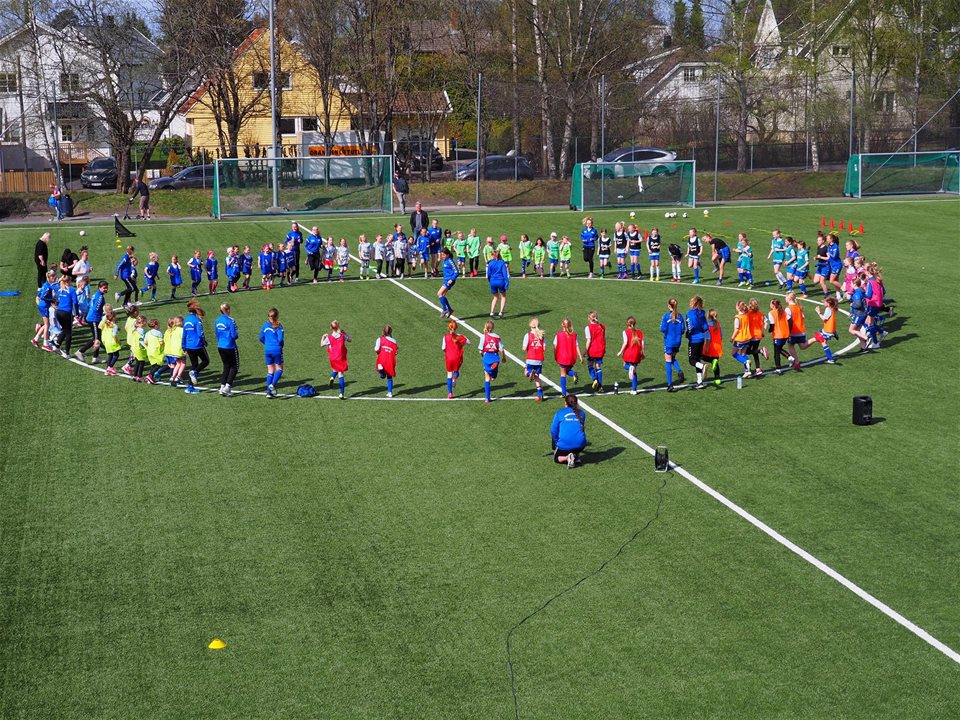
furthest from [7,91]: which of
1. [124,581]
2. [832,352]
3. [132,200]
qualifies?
[124,581]

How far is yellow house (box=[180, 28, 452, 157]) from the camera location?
66062mm

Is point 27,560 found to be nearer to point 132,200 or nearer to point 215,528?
point 215,528

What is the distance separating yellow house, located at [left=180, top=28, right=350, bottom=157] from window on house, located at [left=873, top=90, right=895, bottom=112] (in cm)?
2961

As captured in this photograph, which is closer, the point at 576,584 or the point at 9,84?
the point at 576,584

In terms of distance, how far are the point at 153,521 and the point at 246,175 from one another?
119 feet

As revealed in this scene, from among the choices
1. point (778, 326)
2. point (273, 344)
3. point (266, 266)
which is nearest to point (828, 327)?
point (778, 326)

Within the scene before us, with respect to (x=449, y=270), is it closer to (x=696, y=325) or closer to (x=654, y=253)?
(x=654, y=253)

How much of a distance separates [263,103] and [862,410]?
60.3 m

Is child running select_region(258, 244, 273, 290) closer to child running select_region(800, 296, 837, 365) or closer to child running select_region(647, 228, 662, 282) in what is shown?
child running select_region(647, 228, 662, 282)

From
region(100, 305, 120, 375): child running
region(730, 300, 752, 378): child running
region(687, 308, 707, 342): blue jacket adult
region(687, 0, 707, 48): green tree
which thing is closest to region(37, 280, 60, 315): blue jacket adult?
region(100, 305, 120, 375): child running

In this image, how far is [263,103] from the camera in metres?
74.9

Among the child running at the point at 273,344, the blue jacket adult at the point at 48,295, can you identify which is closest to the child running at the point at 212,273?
the blue jacket adult at the point at 48,295

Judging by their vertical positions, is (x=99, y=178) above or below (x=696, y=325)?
above

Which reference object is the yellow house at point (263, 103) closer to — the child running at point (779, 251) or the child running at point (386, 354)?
the child running at point (779, 251)
